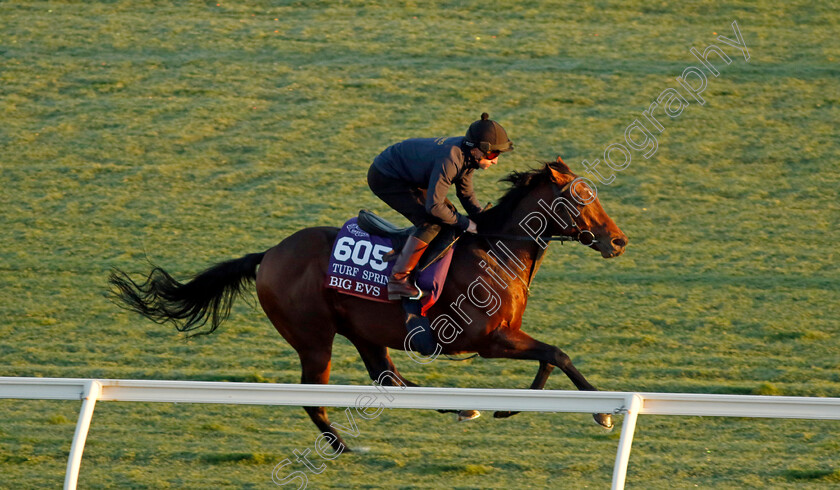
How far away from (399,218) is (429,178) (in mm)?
3570

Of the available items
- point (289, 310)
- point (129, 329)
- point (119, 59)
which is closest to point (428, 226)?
point (289, 310)

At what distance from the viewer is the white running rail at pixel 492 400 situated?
9.73 ft

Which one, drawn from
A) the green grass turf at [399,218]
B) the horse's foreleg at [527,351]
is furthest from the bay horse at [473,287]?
the green grass turf at [399,218]

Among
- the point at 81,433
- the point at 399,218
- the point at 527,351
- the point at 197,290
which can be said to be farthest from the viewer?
the point at 399,218

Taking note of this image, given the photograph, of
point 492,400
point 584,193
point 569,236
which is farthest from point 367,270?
point 492,400

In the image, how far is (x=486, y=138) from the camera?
4441 mm

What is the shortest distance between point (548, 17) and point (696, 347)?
6.13 meters

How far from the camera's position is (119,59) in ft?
34.9

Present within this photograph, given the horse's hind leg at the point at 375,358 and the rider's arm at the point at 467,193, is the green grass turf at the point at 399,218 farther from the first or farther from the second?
the rider's arm at the point at 467,193

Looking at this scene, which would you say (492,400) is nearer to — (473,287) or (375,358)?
(473,287)

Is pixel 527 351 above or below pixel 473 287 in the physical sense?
below

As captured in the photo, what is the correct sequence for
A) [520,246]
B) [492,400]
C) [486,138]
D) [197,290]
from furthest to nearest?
[197,290]
[520,246]
[486,138]
[492,400]

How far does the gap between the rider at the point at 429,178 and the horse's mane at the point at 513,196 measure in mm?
78

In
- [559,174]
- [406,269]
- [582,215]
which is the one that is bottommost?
[406,269]
